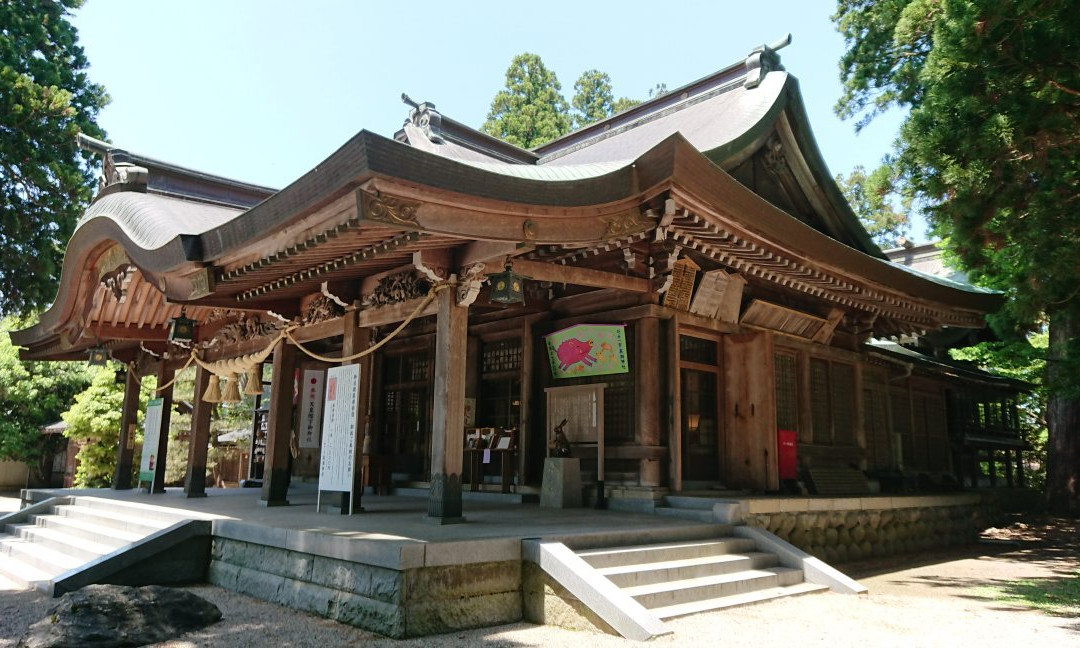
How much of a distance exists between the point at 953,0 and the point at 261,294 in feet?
27.3

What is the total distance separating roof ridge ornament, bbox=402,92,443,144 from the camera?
44.2 feet

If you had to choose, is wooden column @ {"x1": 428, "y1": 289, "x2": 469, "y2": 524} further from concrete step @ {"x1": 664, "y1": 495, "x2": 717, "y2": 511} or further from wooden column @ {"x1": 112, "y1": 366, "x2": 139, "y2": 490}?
wooden column @ {"x1": 112, "y1": 366, "x2": 139, "y2": 490}

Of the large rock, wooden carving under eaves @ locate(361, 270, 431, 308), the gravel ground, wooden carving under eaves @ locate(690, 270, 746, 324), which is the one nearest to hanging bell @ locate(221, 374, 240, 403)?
wooden carving under eaves @ locate(361, 270, 431, 308)

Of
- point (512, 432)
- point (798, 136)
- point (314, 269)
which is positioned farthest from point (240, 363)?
point (798, 136)

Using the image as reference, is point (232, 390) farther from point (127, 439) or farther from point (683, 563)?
point (683, 563)

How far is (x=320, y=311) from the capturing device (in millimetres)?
8906

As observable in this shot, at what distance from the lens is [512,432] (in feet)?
Result: 32.7

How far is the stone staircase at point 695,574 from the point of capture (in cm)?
572

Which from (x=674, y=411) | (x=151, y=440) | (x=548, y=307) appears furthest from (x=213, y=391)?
(x=674, y=411)

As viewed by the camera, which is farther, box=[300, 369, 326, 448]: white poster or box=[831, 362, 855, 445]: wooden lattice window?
box=[831, 362, 855, 445]: wooden lattice window

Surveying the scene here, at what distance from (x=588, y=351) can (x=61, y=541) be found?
6.94 m

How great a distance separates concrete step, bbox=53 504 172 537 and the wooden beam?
4.95 m

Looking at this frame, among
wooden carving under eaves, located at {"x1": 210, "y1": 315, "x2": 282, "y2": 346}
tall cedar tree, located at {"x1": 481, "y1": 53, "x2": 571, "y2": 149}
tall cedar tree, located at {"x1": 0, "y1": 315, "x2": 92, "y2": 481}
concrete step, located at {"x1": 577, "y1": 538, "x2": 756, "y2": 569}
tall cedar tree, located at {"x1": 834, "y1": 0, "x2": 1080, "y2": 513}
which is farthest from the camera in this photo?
tall cedar tree, located at {"x1": 481, "y1": 53, "x2": 571, "y2": 149}

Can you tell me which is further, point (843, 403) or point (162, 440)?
point (162, 440)
